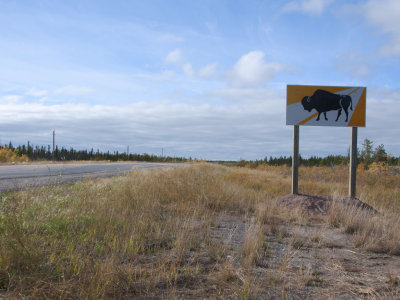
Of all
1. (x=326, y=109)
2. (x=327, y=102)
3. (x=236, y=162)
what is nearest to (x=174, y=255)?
(x=326, y=109)

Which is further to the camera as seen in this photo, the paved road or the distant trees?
the distant trees

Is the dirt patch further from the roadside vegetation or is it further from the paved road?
the paved road

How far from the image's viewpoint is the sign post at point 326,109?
8.20 metres

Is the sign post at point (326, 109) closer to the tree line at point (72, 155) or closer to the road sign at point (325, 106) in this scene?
the road sign at point (325, 106)

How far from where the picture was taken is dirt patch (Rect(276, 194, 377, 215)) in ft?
23.1

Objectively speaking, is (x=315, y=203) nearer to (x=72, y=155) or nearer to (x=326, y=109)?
(x=326, y=109)

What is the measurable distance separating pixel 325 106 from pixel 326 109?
0.29 ft

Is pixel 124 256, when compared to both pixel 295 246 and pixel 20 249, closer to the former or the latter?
pixel 20 249

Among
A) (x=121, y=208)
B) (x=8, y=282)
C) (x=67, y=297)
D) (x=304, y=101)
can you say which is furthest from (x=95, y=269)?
(x=304, y=101)

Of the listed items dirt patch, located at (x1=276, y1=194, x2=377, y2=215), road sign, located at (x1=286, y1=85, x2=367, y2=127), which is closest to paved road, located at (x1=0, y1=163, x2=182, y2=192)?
dirt patch, located at (x1=276, y1=194, x2=377, y2=215)

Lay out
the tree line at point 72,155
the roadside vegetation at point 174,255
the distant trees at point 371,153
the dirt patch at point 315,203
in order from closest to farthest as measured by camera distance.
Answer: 1. the roadside vegetation at point 174,255
2. the dirt patch at point 315,203
3. the distant trees at point 371,153
4. the tree line at point 72,155

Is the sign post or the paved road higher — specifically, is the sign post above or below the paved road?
above

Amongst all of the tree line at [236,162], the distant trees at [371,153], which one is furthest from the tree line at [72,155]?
the distant trees at [371,153]

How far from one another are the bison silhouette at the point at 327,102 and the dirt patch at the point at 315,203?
7.12 feet
